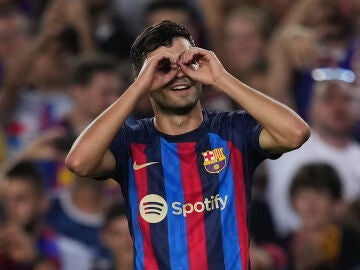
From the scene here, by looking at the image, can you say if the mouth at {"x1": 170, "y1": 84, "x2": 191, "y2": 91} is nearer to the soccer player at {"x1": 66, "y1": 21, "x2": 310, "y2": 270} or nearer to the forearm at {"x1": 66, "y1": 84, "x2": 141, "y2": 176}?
the soccer player at {"x1": 66, "y1": 21, "x2": 310, "y2": 270}

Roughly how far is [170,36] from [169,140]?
432 mm

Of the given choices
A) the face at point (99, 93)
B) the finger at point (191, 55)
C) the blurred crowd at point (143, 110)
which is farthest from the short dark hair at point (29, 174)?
the finger at point (191, 55)

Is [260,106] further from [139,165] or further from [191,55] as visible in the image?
[139,165]

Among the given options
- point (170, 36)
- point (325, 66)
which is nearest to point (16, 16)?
point (325, 66)

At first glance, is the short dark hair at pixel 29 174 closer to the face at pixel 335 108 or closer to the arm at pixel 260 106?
the face at pixel 335 108

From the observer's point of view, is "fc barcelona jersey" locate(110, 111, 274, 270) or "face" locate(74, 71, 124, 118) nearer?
"fc barcelona jersey" locate(110, 111, 274, 270)

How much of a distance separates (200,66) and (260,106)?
0.30m

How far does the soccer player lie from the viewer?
3768 mm

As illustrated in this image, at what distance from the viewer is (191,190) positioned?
3.89 meters

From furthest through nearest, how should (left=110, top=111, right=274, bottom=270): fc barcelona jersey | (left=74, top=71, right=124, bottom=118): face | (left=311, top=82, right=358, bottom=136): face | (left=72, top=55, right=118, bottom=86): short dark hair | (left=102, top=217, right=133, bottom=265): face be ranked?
1. (left=72, top=55, right=118, bottom=86): short dark hair
2. (left=74, top=71, right=124, bottom=118): face
3. (left=311, top=82, right=358, bottom=136): face
4. (left=102, top=217, right=133, bottom=265): face
5. (left=110, top=111, right=274, bottom=270): fc barcelona jersey

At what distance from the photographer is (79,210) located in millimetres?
6320

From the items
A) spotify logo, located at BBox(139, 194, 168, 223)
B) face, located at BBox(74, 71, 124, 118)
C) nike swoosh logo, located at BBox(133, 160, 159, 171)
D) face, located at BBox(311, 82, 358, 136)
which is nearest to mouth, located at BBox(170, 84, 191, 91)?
nike swoosh logo, located at BBox(133, 160, 159, 171)

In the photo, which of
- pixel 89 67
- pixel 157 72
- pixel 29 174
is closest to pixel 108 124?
pixel 157 72

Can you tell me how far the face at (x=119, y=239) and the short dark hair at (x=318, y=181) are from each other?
3.62 ft
